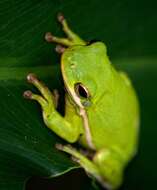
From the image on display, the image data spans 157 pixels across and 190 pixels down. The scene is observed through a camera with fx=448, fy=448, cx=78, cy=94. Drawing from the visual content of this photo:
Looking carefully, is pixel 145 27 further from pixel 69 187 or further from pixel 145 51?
pixel 69 187

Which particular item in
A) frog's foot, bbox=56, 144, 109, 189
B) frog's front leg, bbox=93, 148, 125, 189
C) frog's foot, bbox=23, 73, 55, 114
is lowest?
frog's front leg, bbox=93, 148, 125, 189

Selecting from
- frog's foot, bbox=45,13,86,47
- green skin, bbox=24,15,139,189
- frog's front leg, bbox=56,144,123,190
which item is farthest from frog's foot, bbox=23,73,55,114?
frog's front leg, bbox=56,144,123,190

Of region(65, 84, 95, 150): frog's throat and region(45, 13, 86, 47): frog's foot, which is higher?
region(45, 13, 86, 47): frog's foot

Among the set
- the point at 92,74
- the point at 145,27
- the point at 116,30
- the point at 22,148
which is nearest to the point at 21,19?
the point at 92,74

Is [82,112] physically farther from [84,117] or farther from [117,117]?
[117,117]

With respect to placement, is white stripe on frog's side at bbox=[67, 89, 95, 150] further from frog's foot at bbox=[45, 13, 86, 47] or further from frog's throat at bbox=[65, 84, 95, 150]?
frog's foot at bbox=[45, 13, 86, 47]

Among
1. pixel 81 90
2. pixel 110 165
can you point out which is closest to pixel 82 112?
pixel 81 90

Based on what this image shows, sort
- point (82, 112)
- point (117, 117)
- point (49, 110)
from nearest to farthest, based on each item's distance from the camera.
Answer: point (49, 110)
point (82, 112)
point (117, 117)
